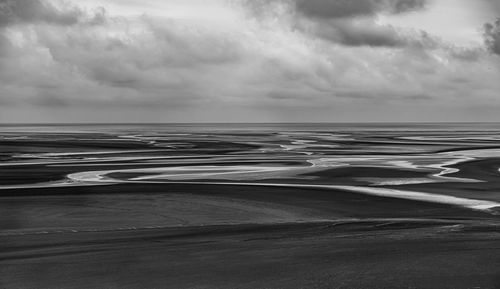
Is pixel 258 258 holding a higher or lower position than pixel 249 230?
higher

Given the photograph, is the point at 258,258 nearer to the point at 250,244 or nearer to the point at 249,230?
the point at 250,244

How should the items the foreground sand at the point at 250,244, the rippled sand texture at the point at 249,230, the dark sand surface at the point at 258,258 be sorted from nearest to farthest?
the dark sand surface at the point at 258,258 → the foreground sand at the point at 250,244 → the rippled sand texture at the point at 249,230

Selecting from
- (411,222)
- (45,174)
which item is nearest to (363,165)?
(45,174)

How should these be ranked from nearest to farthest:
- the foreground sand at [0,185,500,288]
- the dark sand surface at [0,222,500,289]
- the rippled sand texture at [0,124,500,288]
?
the dark sand surface at [0,222,500,289] < the foreground sand at [0,185,500,288] < the rippled sand texture at [0,124,500,288]

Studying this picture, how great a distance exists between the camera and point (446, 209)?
62.3ft

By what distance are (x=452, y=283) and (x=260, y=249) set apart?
3954 mm

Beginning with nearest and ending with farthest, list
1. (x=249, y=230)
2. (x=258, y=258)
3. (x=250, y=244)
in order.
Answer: (x=258, y=258) → (x=250, y=244) → (x=249, y=230)

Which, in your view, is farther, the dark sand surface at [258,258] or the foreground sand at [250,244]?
Result: the foreground sand at [250,244]

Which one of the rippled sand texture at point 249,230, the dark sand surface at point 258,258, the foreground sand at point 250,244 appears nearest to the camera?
the dark sand surface at point 258,258

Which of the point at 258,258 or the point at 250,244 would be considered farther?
the point at 250,244

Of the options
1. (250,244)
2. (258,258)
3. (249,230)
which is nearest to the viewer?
(258,258)

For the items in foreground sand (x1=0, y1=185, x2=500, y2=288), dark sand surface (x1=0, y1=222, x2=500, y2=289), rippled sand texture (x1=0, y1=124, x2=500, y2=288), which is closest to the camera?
dark sand surface (x1=0, y1=222, x2=500, y2=289)

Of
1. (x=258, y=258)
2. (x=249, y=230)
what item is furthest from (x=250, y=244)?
(x=249, y=230)

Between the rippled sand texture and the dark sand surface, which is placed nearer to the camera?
the dark sand surface
